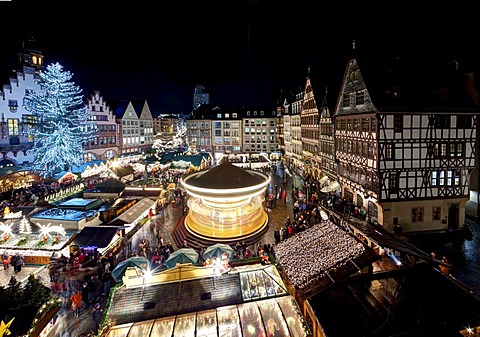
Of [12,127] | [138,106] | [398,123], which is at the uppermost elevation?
[138,106]

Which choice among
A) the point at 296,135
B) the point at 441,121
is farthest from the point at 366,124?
the point at 296,135

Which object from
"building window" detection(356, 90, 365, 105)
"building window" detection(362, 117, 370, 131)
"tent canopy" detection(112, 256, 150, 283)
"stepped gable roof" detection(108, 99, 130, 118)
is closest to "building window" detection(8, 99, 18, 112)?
"stepped gable roof" detection(108, 99, 130, 118)

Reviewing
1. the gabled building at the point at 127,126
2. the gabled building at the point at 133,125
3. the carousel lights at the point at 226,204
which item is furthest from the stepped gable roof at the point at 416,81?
the gabled building at the point at 133,125

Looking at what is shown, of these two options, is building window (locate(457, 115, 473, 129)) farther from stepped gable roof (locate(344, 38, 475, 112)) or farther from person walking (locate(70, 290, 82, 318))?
person walking (locate(70, 290, 82, 318))

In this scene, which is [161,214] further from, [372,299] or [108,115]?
[108,115]

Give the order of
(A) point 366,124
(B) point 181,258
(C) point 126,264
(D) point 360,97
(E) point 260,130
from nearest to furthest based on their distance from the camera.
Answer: (C) point 126,264
(B) point 181,258
(A) point 366,124
(D) point 360,97
(E) point 260,130

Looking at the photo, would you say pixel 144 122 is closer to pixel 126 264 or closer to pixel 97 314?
pixel 126 264

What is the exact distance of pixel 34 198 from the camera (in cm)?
2831

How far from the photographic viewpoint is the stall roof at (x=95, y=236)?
1646 centimetres

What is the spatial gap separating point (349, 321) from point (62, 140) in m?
39.1

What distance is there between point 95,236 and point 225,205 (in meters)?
7.45

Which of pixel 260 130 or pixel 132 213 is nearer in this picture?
pixel 132 213

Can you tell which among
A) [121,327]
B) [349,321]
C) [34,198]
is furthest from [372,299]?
[34,198]

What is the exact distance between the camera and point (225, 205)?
61.8ft
